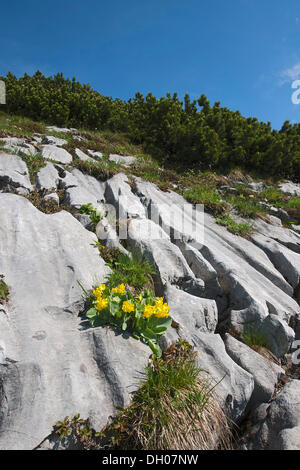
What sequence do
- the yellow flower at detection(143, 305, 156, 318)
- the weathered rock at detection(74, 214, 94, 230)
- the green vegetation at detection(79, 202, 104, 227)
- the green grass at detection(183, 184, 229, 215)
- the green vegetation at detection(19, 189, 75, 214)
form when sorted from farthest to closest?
1. the green grass at detection(183, 184, 229, 215)
2. the green vegetation at detection(79, 202, 104, 227)
3. the weathered rock at detection(74, 214, 94, 230)
4. the green vegetation at detection(19, 189, 75, 214)
5. the yellow flower at detection(143, 305, 156, 318)

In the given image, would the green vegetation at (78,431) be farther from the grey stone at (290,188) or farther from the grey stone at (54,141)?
the grey stone at (290,188)

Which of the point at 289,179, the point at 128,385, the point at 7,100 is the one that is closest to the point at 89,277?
the point at 128,385

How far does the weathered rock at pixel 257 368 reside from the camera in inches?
147

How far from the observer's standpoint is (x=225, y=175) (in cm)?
1452

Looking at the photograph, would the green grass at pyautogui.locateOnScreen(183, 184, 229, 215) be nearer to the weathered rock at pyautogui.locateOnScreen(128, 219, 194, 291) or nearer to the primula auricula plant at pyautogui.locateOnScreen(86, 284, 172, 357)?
the weathered rock at pyautogui.locateOnScreen(128, 219, 194, 291)

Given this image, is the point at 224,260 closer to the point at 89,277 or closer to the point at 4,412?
the point at 89,277

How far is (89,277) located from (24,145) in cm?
846

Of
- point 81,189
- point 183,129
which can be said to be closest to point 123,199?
point 81,189

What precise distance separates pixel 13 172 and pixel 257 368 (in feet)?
26.3

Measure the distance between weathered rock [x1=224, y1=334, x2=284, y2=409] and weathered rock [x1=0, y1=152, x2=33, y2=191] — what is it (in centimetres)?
680

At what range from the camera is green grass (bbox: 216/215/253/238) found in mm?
8461

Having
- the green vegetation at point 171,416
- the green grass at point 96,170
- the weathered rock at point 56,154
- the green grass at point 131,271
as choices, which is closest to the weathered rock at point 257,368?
the green vegetation at point 171,416

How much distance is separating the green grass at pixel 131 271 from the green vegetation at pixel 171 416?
71.5 inches

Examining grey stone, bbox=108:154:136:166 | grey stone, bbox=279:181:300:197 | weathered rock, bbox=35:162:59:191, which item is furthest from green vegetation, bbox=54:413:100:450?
grey stone, bbox=279:181:300:197
